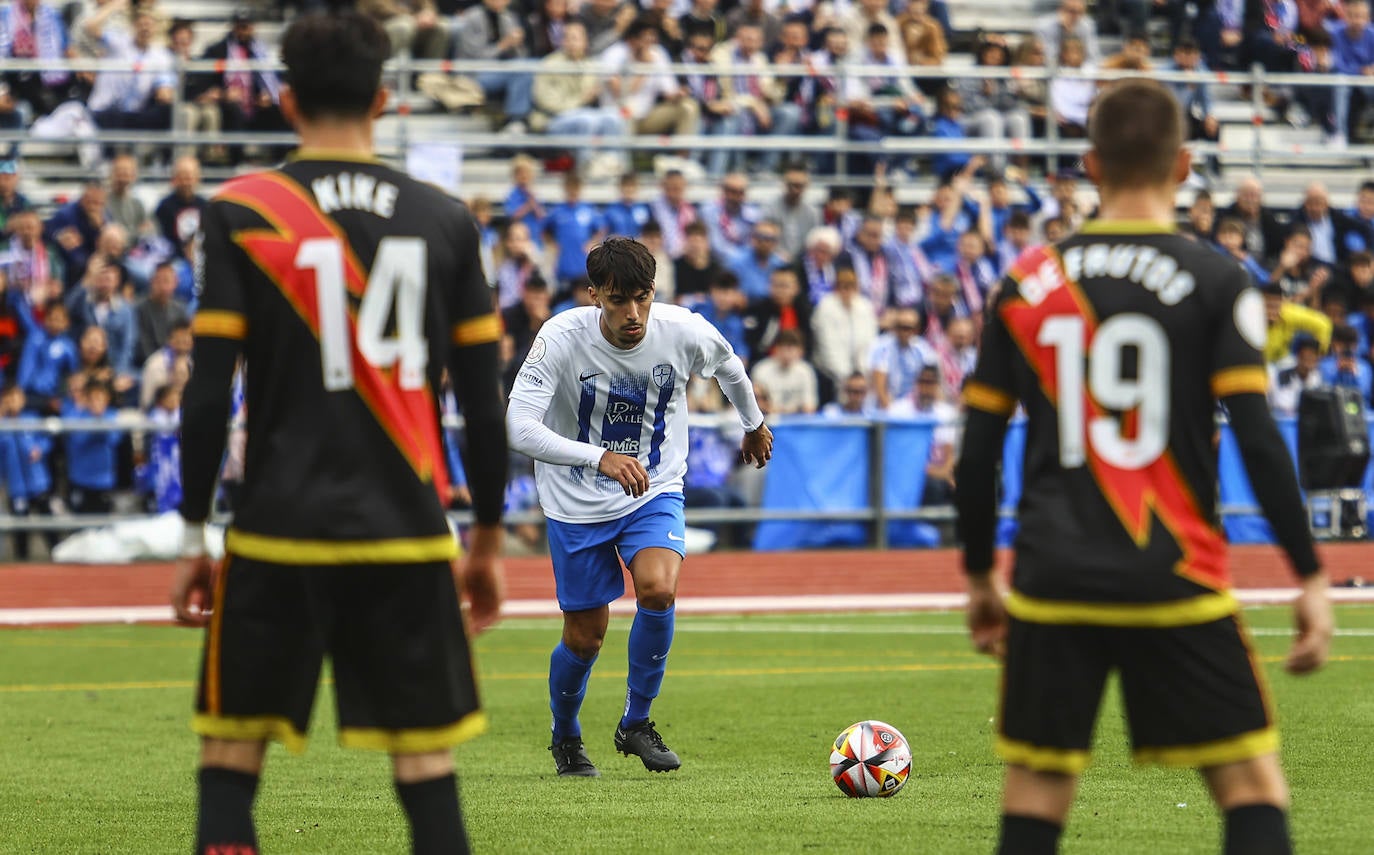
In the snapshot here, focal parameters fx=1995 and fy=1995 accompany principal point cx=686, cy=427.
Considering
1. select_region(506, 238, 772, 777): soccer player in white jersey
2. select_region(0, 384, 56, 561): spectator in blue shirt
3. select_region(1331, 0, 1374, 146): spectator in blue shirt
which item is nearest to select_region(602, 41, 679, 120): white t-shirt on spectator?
select_region(0, 384, 56, 561): spectator in blue shirt

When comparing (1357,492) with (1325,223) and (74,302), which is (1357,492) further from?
(74,302)

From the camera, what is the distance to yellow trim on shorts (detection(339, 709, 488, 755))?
445cm

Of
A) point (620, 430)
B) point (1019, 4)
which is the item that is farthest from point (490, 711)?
point (1019, 4)

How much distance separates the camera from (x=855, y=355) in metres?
19.2

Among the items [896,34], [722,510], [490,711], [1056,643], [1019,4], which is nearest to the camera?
[1056,643]

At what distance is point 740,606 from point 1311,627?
459 inches

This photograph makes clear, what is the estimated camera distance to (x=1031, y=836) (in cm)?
432

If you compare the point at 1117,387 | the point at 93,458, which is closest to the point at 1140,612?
the point at 1117,387

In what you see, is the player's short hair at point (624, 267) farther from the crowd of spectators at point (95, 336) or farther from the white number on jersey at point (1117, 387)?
the crowd of spectators at point (95, 336)

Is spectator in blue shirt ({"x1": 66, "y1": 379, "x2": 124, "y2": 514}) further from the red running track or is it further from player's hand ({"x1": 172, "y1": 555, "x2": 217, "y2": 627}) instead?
player's hand ({"x1": 172, "y1": 555, "x2": 217, "y2": 627})

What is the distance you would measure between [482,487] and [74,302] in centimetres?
1470

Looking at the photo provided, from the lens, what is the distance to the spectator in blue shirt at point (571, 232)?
19.4m

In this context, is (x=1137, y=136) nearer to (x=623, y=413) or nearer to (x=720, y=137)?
(x=623, y=413)

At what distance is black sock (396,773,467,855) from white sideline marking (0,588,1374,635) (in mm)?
10989
